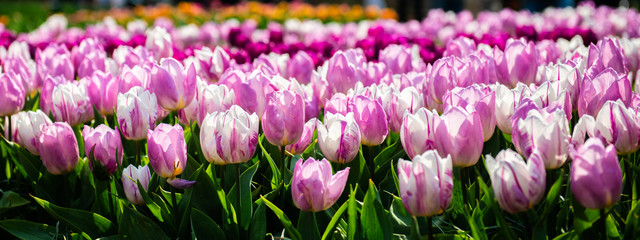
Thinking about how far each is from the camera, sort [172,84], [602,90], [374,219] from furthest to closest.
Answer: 1. [172,84]
2. [602,90]
3. [374,219]

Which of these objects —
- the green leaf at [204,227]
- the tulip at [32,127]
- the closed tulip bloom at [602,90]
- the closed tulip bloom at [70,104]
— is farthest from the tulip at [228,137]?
the closed tulip bloom at [602,90]

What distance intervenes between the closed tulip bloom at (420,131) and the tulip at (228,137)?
0.45 m

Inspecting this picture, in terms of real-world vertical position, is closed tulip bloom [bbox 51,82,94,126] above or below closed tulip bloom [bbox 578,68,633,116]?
below

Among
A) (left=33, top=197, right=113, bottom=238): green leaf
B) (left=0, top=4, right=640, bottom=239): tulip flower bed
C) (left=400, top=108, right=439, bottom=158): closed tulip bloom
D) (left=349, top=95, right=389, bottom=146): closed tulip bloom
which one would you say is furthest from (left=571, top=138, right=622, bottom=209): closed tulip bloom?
(left=33, top=197, right=113, bottom=238): green leaf

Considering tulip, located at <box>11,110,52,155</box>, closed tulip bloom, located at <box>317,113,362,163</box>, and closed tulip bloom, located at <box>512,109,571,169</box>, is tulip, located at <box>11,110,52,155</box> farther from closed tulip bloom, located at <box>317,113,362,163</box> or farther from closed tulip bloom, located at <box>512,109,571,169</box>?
closed tulip bloom, located at <box>512,109,571,169</box>

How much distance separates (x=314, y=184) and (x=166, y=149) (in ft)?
1.54

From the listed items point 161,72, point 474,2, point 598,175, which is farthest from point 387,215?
point 474,2

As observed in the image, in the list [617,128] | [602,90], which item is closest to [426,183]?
[617,128]

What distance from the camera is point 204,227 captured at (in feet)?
5.81

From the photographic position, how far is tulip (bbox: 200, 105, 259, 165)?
71.0 inches

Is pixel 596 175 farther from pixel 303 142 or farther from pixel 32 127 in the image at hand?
pixel 32 127

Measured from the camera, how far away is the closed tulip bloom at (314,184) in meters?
1.61

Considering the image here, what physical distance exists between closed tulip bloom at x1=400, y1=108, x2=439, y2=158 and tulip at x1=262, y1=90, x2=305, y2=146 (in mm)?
375

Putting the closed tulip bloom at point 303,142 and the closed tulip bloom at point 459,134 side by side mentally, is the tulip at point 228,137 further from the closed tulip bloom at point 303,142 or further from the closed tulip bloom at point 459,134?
the closed tulip bloom at point 459,134
